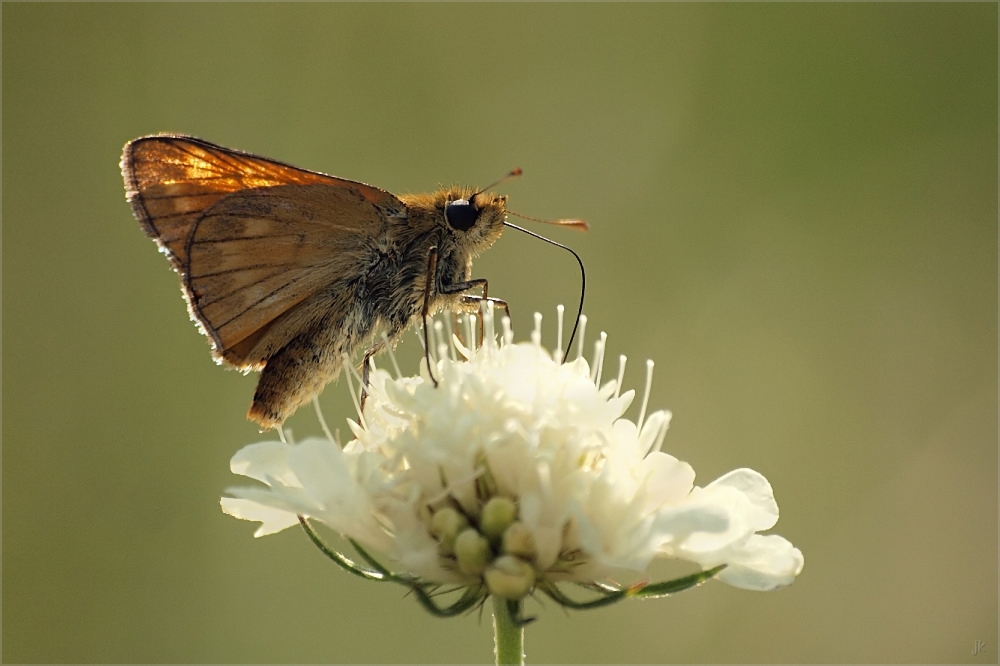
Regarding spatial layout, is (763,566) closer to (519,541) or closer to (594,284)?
(519,541)

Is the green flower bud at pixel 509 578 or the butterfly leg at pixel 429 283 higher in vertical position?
the butterfly leg at pixel 429 283

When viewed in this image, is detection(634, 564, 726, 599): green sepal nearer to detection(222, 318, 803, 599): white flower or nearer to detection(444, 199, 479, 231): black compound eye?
detection(222, 318, 803, 599): white flower

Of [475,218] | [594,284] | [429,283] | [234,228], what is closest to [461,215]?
[475,218]

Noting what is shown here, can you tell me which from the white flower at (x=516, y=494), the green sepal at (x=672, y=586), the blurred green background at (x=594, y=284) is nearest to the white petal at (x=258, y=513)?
the white flower at (x=516, y=494)

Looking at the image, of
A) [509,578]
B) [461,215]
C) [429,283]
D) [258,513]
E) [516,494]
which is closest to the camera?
[509,578]

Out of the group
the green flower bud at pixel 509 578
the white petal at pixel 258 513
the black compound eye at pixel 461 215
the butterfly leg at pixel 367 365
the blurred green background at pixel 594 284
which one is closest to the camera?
the green flower bud at pixel 509 578

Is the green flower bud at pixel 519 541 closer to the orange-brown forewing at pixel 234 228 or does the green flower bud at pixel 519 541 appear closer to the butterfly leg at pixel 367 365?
the butterfly leg at pixel 367 365

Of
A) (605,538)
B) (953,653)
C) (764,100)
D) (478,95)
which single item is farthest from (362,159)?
(605,538)

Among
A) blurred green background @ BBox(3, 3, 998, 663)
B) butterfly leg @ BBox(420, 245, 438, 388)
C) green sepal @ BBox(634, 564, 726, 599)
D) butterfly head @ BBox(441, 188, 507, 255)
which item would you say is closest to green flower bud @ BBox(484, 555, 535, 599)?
green sepal @ BBox(634, 564, 726, 599)
